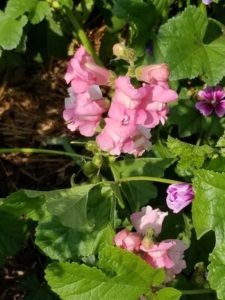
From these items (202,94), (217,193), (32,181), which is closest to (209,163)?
(217,193)

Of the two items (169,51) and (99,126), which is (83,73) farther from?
(169,51)

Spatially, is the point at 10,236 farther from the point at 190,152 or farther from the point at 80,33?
the point at 80,33

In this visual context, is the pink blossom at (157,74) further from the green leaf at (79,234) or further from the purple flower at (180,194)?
the green leaf at (79,234)

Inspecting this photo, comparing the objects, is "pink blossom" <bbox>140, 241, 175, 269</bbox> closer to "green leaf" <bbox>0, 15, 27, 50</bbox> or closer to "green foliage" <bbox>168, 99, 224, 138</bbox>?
"green foliage" <bbox>168, 99, 224, 138</bbox>

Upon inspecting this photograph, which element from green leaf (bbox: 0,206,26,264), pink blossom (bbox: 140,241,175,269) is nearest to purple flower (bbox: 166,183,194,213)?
pink blossom (bbox: 140,241,175,269)

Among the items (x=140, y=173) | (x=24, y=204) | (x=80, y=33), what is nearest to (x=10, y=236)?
(x=24, y=204)
